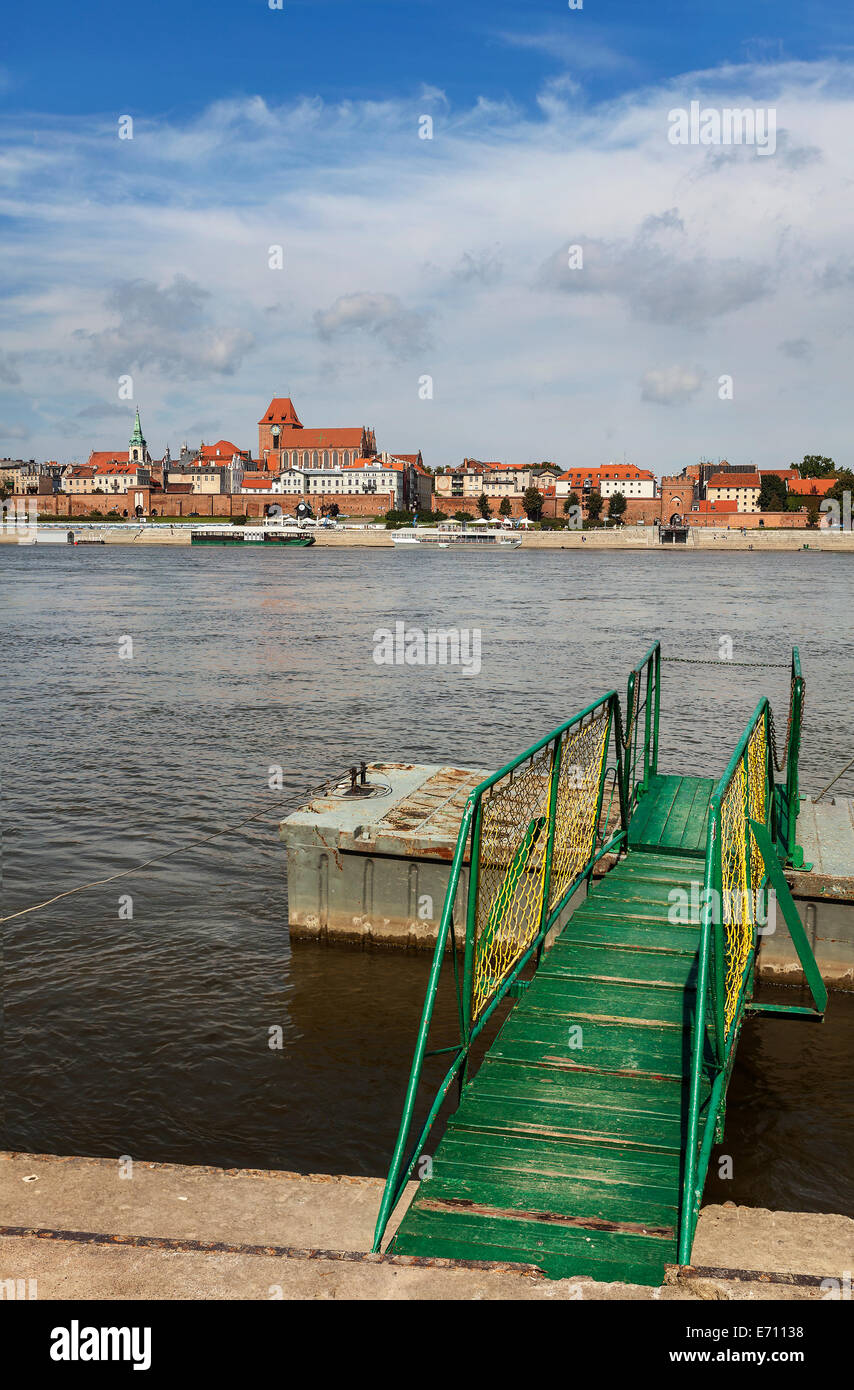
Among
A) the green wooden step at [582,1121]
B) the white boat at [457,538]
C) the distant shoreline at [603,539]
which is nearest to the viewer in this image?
the green wooden step at [582,1121]

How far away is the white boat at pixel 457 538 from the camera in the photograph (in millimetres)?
144250

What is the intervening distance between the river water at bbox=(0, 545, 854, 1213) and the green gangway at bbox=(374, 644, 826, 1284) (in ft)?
3.72

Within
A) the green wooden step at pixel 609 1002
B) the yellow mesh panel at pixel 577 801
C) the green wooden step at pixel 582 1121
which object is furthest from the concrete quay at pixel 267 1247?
the yellow mesh panel at pixel 577 801

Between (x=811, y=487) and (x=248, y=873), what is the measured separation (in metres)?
174

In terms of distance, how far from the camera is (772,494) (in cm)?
17075

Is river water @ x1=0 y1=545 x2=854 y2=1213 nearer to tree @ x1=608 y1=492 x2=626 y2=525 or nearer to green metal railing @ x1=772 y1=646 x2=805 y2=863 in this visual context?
green metal railing @ x1=772 y1=646 x2=805 y2=863

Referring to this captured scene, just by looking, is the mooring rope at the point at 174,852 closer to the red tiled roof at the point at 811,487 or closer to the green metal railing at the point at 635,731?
the green metal railing at the point at 635,731

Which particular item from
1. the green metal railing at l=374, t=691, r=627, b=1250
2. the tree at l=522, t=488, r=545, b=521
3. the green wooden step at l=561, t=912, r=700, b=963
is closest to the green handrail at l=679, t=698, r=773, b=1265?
the green metal railing at l=374, t=691, r=627, b=1250

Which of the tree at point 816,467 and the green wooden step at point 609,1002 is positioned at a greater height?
the tree at point 816,467

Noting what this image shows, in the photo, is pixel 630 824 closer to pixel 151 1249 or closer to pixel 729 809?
pixel 729 809

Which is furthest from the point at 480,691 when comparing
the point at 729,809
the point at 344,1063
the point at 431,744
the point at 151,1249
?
the point at 151,1249

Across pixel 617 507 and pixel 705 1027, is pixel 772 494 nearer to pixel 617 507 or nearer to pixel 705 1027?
pixel 617 507

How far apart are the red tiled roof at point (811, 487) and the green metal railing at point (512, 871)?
174 metres
